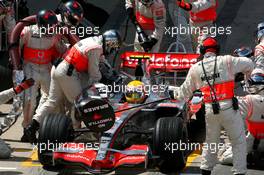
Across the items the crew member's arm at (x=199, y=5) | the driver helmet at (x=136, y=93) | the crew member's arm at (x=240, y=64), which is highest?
the crew member's arm at (x=199, y=5)

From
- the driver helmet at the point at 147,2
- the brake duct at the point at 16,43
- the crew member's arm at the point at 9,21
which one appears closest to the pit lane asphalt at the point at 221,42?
the brake duct at the point at 16,43

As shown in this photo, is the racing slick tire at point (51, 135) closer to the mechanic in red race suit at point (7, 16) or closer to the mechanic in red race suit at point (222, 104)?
the mechanic in red race suit at point (222, 104)

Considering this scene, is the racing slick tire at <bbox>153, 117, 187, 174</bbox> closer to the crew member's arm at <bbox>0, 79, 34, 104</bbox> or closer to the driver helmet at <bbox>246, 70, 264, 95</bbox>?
the driver helmet at <bbox>246, 70, 264, 95</bbox>

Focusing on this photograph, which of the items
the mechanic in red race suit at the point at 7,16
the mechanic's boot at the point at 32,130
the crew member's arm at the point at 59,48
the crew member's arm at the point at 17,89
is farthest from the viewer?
the mechanic in red race suit at the point at 7,16

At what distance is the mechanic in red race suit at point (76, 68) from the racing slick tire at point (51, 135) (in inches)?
42.2

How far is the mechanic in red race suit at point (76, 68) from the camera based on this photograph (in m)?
11.2

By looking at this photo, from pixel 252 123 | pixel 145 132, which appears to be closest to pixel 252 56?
pixel 252 123

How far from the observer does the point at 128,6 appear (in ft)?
46.8

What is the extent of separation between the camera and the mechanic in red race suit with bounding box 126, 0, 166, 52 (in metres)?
14.0

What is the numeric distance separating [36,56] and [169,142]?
293 centimetres

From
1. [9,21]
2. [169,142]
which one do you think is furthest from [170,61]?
[9,21]

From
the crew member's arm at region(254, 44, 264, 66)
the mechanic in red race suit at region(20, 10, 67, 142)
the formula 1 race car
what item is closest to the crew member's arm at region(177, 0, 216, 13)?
the crew member's arm at region(254, 44, 264, 66)

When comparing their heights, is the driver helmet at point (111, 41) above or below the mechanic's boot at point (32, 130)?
above

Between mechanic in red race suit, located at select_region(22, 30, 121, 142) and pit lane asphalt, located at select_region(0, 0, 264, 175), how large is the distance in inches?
22.4
